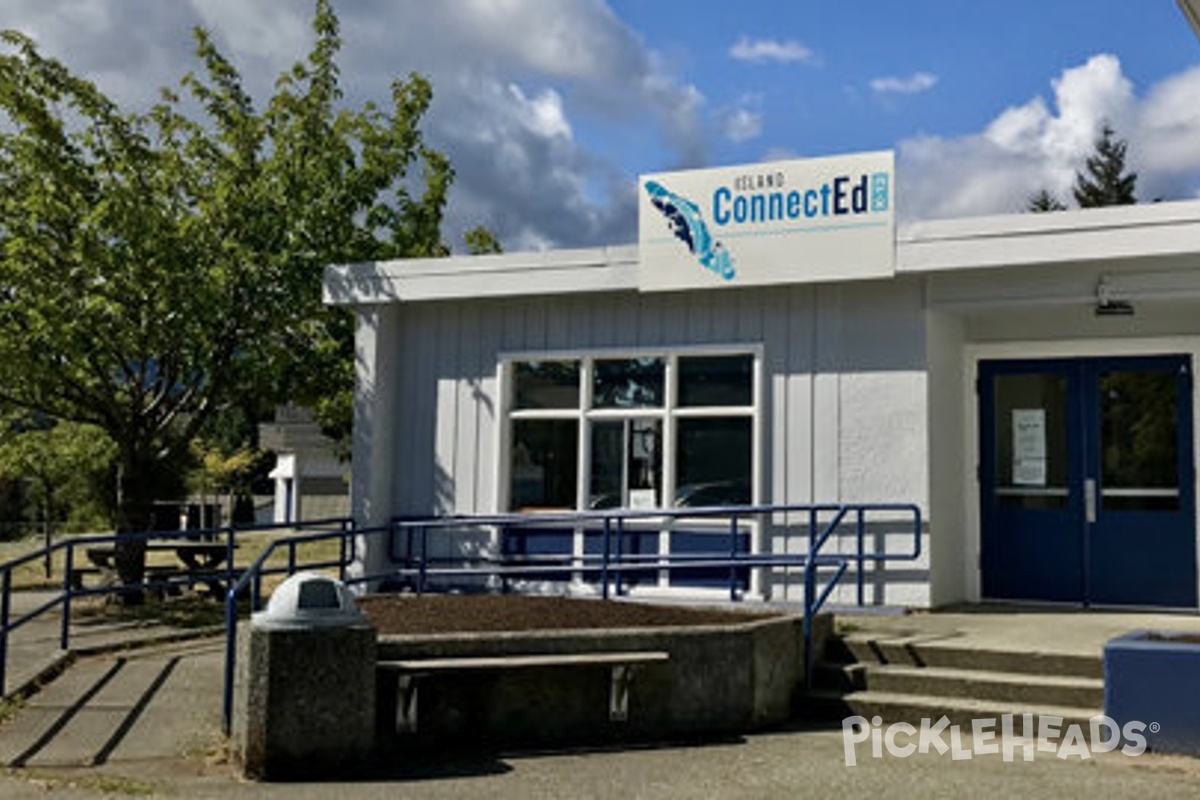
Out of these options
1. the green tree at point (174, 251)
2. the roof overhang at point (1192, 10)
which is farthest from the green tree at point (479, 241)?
the roof overhang at point (1192, 10)

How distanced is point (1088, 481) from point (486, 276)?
6290 mm

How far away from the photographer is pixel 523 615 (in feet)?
29.4

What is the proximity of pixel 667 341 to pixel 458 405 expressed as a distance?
8.30 ft

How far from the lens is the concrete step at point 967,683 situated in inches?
311

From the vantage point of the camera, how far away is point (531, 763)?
23.5ft

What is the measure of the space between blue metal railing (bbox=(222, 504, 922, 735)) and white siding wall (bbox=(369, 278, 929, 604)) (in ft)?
0.78

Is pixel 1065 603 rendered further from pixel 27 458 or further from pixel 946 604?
pixel 27 458

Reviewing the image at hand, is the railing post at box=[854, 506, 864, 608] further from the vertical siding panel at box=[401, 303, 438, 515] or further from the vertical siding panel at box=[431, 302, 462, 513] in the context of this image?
the vertical siding panel at box=[401, 303, 438, 515]

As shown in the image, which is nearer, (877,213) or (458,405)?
(877,213)

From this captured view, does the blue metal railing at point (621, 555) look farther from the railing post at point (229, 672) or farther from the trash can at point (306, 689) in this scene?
the trash can at point (306, 689)

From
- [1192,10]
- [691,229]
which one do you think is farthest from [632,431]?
[1192,10]

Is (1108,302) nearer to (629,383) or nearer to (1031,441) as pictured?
(1031,441)

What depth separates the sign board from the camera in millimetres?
11070

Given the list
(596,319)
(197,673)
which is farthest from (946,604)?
(197,673)
